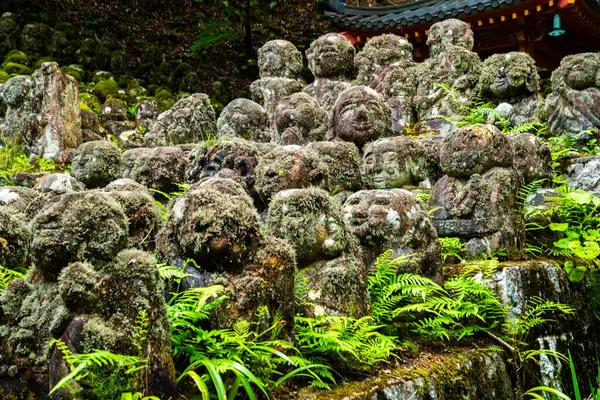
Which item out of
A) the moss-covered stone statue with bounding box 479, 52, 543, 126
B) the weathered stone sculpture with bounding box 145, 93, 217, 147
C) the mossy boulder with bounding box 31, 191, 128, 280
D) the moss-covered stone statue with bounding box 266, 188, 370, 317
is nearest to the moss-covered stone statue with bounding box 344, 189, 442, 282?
the moss-covered stone statue with bounding box 266, 188, 370, 317

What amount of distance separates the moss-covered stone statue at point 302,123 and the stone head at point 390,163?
135cm

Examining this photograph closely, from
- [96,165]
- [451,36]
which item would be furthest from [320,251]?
[451,36]

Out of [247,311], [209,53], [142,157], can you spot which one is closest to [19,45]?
[209,53]

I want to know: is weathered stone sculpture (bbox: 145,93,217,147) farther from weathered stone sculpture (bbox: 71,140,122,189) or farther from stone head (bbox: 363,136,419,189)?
stone head (bbox: 363,136,419,189)

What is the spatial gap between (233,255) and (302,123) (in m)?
4.69

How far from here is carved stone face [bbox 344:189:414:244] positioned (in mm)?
4629

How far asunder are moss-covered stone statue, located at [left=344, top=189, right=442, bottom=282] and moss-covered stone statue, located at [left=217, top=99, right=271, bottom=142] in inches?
136

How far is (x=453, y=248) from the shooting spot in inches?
224

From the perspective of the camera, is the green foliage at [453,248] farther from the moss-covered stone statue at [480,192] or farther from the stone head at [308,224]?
the stone head at [308,224]

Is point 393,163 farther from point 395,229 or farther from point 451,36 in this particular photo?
point 451,36

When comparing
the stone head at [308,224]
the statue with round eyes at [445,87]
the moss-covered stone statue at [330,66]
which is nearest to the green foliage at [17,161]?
the moss-covered stone statue at [330,66]

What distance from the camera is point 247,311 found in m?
3.20

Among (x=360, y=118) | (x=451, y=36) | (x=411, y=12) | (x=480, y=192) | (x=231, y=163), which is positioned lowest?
(x=480, y=192)

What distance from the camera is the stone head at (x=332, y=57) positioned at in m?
10.5
